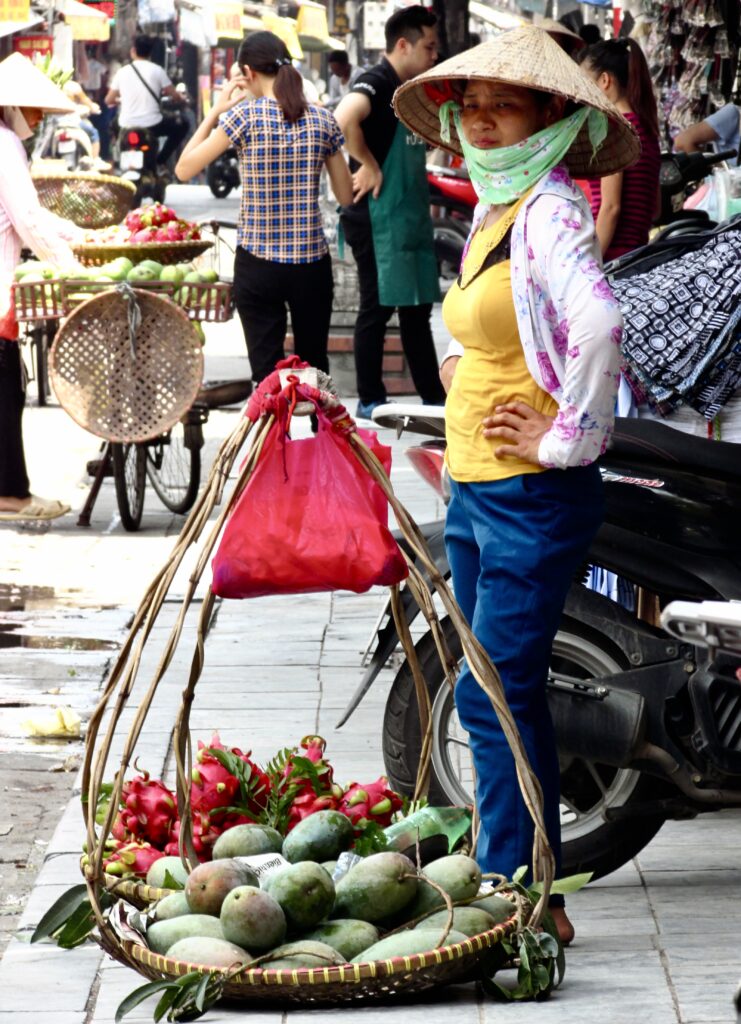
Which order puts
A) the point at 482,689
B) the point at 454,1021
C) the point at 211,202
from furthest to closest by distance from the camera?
1. the point at 211,202
2. the point at 482,689
3. the point at 454,1021

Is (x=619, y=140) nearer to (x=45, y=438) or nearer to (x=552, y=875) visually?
(x=552, y=875)

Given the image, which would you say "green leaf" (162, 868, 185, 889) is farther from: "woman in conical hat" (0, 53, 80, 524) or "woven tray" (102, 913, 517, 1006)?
"woman in conical hat" (0, 53, 80, 524)

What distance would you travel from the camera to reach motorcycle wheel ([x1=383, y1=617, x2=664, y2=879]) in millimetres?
4305

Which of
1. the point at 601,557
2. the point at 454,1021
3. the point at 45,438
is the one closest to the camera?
the point at 454,1021

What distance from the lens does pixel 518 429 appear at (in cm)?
364

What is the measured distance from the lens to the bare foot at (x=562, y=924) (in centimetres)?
395


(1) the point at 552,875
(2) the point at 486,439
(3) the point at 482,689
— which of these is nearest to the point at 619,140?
(2) the point at 486,439

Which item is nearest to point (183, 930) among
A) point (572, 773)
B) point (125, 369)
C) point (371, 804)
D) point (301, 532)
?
point (371, 804)

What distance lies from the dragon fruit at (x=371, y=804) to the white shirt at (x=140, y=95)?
74.3 feet

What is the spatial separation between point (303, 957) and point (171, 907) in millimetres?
346

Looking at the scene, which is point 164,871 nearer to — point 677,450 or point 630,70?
point 677,450

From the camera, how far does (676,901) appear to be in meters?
4.33

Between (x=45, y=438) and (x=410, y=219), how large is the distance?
2638 millimetres

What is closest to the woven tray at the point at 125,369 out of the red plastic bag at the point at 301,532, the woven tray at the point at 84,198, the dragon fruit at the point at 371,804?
the woven tray at the point at 84,198
